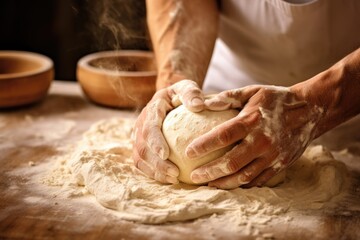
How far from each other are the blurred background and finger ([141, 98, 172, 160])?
6.09ft

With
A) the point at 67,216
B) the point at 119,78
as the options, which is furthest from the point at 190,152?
the point at 119,78

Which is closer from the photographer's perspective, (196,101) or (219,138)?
(219,138)

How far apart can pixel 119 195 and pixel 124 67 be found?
1.24m

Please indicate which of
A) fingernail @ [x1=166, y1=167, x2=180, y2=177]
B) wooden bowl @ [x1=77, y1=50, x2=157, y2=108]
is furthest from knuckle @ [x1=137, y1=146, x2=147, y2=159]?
wooden bowl @ [x1=77, y1=50, x2=157, y2=108]

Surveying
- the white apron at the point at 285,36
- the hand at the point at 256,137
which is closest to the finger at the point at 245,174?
the hand at the point at 256,137

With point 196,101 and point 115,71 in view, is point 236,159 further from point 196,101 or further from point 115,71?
point 115,71

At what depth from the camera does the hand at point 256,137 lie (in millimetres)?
1513

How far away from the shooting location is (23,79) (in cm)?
231

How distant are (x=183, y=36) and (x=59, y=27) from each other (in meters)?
1.79

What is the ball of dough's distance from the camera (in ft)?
5.15

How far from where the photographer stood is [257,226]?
A: 1.44 metres

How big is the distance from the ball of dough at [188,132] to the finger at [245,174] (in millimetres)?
81

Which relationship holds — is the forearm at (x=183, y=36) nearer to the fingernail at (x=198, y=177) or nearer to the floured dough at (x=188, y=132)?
the floured dough at (x=188, y=132)

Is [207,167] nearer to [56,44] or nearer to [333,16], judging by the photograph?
[333,16]
